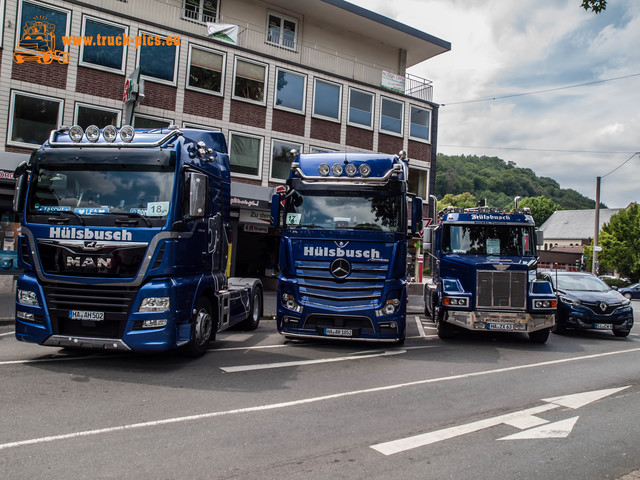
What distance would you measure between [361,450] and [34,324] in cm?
500

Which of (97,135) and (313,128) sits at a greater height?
(313,128)

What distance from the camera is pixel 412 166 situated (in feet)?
88.7

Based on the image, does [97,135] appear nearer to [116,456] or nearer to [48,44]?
[116,456]

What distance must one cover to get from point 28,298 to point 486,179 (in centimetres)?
10668

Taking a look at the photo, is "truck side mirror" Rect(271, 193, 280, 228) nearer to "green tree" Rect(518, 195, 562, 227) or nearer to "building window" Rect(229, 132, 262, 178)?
"building window" Rect(229, 132, 262, 178)

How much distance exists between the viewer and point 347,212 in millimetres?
9547

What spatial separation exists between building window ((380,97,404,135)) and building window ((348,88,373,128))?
710 millimetres

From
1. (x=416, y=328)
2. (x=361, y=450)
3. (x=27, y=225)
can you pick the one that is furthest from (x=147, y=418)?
(x=416, y=328)

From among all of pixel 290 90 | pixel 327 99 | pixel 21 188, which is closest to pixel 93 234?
pixel 21 188

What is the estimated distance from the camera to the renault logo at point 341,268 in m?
9.20

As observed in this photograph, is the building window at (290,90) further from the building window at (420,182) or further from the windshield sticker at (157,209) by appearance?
the windshield sticker at (157,209)

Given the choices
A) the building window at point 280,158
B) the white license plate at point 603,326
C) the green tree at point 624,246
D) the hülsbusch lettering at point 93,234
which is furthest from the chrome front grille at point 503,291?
the green tree at point 624,246

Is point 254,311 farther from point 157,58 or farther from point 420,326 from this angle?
point 157,58

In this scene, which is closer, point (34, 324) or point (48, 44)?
point (34, 324)
